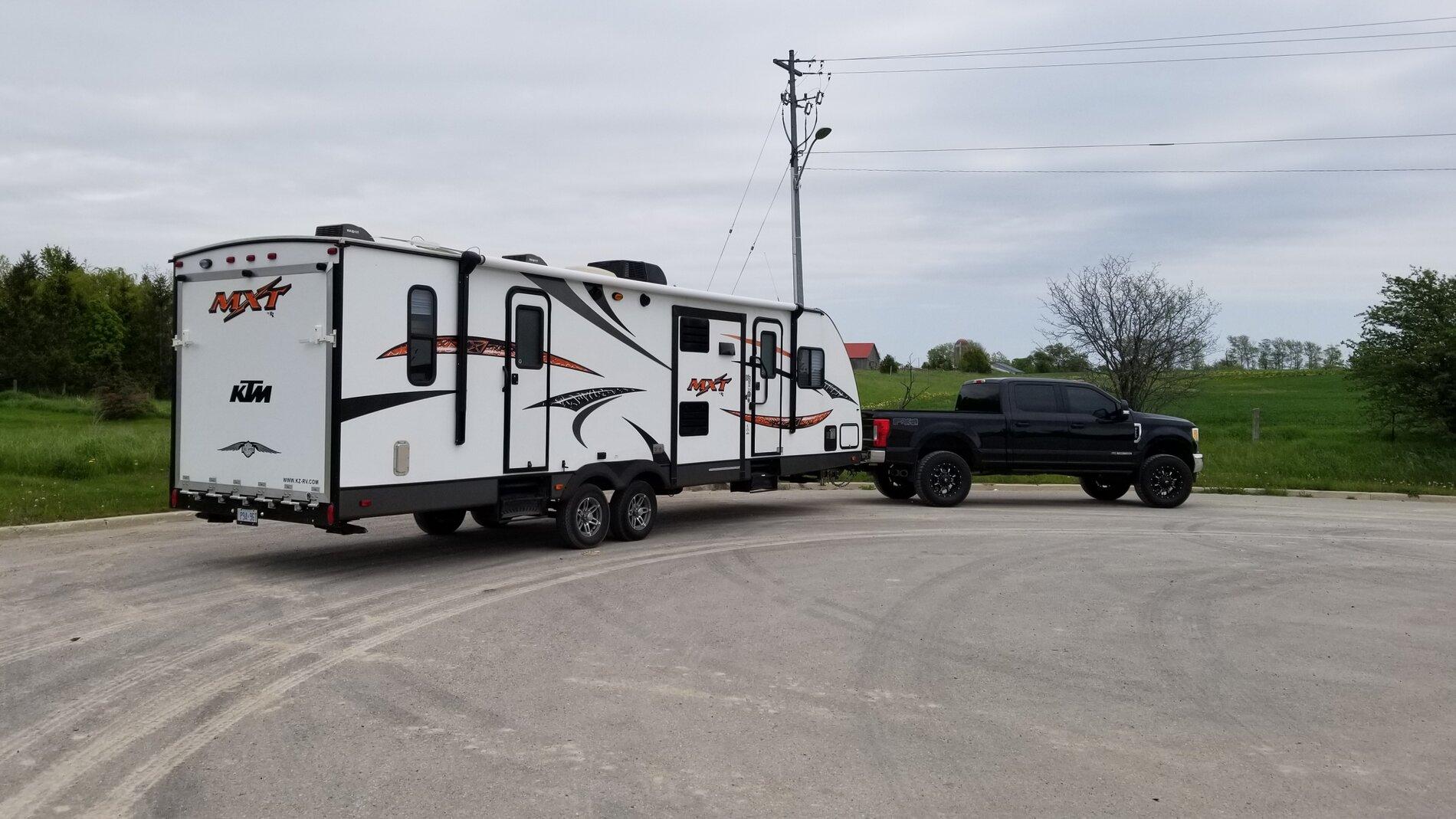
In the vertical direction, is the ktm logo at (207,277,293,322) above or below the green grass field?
above

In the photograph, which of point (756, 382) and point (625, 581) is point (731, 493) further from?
point (625, 581)

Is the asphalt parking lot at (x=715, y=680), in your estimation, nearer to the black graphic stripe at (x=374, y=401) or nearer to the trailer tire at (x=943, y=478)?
the black graphic stripe at (x=374, y=401)

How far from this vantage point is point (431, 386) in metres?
9.60

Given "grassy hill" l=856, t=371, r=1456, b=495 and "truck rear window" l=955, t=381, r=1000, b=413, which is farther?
"grassy hill" l=856, t=371, r=1456, b=495

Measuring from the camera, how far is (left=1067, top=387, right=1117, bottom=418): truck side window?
16.3m

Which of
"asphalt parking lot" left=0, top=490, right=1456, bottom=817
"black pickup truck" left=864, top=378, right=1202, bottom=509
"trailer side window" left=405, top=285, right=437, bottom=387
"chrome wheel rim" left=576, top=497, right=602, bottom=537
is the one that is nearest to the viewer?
"asphalt parking lot" left=0, top=490, right=1456, bottom=817

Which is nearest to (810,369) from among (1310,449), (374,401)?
(374,401)

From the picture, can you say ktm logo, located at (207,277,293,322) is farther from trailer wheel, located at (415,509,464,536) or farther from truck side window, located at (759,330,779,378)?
truck side window, located at (759,330,779,378)

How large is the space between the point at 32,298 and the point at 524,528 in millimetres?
58282

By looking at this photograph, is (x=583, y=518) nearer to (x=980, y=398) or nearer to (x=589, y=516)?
(x=589, y=516)

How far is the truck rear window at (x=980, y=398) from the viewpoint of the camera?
1650 cm

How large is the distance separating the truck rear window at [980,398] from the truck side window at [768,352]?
403 centimetres

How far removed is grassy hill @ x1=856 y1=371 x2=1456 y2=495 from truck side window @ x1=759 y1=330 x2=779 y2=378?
1031cm

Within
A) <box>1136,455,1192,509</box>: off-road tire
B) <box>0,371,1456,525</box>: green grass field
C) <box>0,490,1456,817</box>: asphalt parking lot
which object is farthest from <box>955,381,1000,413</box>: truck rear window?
<box>0,490,1456,817</box>: asphalt parking lot
